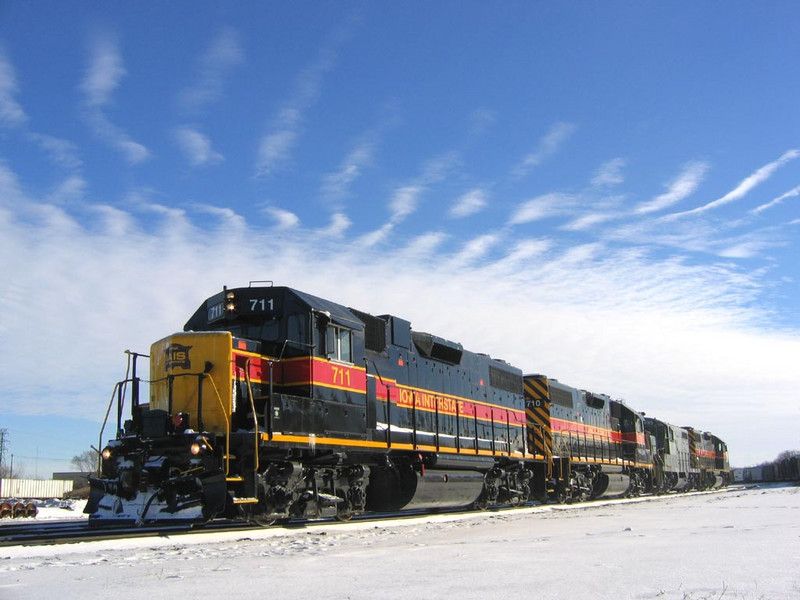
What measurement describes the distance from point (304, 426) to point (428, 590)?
5.84 m

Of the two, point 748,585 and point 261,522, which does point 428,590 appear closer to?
point 748,585

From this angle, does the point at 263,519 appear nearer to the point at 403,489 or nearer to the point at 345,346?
the point at 345,346

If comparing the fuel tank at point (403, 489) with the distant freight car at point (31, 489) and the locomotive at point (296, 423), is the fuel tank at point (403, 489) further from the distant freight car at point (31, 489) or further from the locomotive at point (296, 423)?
the distant freight car at point (31, 489)

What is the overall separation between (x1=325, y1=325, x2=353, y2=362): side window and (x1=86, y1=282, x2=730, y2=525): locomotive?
3cm

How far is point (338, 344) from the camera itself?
11.6 metres

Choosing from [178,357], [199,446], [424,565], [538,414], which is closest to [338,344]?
[178,357]

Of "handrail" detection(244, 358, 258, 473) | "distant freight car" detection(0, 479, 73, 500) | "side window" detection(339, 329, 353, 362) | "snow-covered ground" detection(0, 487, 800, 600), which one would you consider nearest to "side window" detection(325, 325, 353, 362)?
A: "side window" detection(339, 329, 353, 362)

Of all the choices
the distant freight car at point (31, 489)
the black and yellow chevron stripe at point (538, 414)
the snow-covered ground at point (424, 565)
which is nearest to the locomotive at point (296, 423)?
the snow-covered ground at point (424, 565)

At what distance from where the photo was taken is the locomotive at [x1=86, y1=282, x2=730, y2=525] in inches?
374

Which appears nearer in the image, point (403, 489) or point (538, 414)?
point (403, 489)

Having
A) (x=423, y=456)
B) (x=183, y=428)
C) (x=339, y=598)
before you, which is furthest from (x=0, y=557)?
(x=423, y=456)

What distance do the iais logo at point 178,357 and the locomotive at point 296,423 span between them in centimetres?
2

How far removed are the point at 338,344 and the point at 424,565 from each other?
5.80 metres

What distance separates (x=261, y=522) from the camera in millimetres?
10055
